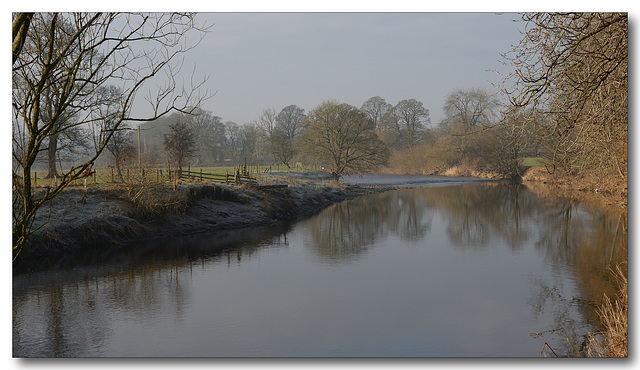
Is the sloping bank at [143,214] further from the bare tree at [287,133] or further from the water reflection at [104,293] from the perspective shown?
the bare tree at [287,133]

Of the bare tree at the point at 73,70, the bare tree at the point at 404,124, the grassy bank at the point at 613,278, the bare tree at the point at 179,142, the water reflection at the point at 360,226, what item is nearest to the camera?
the bare tree at the point at 73,70

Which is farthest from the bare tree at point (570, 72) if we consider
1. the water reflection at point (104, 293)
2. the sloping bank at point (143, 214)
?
the sloping bank at point (143, 214)

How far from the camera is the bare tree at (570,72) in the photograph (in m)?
5.29

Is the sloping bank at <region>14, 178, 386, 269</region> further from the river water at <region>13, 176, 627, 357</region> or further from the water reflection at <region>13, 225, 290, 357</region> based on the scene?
the river water at <region>13, 176, 627, 357</region>

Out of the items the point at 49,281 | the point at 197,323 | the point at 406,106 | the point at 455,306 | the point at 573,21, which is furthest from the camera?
the point at 406,106

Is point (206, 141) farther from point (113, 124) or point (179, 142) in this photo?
point (113, 124)

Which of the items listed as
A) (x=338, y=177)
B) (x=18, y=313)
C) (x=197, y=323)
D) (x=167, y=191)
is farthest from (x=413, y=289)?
(x=338, y=177)

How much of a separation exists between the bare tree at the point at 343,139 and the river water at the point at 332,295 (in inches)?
708

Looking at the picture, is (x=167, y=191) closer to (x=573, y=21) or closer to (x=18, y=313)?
(x=18, y=313)

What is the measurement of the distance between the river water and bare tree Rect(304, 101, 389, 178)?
1798 cm

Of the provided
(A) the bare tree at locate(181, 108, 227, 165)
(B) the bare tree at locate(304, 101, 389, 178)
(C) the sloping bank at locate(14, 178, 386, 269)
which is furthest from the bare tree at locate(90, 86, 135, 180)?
Result: (B) the bare tree at locate(304, 101, 389, 178)

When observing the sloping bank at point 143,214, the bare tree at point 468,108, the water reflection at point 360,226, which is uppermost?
the bare tree at point 468,108

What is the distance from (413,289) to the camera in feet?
32.5

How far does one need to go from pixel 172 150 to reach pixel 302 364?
1702 centimetres
